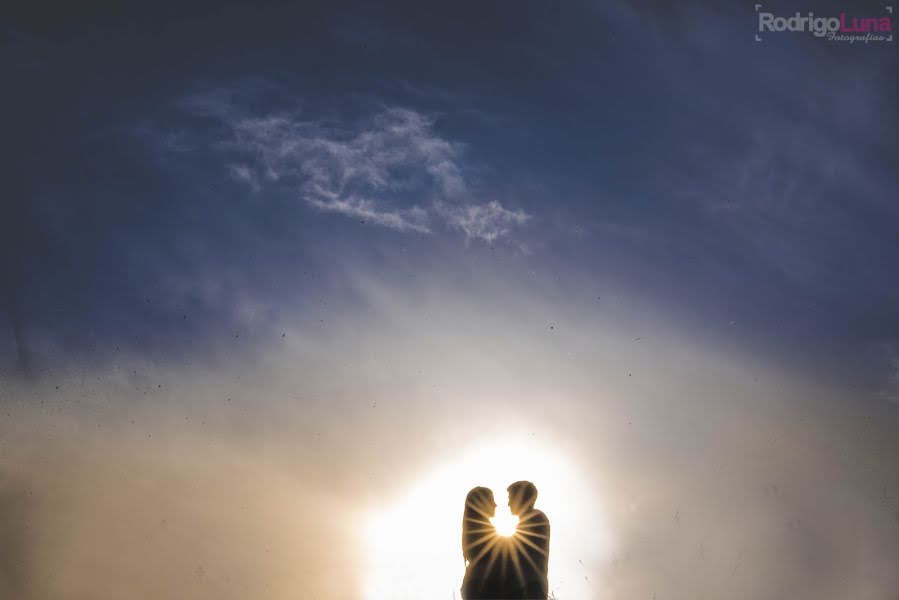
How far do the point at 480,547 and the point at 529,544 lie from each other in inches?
17.8

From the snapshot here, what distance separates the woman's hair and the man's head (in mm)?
236

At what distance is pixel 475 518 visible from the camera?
6371 millimetres

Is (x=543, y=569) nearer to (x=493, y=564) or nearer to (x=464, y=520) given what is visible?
(x=493, y=564)

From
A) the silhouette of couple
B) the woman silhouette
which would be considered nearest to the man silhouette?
the silhouette of couple

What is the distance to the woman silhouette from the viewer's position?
19.8ft

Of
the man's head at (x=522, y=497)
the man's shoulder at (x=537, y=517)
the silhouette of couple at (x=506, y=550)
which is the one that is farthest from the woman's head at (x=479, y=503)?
the man's shoulder at (x=537, y=517)

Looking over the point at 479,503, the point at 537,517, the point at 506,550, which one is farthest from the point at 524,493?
the point at 506,550

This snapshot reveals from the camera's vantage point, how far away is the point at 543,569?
607 centimetres

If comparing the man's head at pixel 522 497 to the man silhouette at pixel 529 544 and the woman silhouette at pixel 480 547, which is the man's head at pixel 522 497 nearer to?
the man silhouette at pixel 529 544

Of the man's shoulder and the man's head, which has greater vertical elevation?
the man's head

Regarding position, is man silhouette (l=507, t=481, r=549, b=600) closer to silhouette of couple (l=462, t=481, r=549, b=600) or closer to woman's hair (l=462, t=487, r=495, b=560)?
silhouette of couple (l=462, t=481, r=549, b=600)

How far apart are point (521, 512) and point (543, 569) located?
60cm

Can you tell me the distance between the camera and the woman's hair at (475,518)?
20.6 feet

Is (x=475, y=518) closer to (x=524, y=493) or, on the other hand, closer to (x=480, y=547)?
(x=480, y=547)
